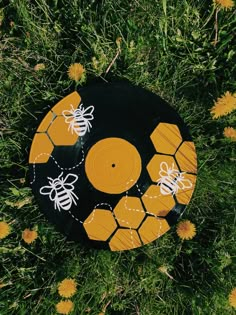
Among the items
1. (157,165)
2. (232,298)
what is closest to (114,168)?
(157,165)

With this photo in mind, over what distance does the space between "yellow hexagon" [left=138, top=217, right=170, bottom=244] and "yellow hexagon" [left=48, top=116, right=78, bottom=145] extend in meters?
0.46

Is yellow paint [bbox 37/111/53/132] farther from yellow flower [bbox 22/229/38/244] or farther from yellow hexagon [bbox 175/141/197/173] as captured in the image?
yellow hexagon [bbox 175/141/197/173]

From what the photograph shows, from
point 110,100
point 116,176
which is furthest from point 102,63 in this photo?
point 116,176

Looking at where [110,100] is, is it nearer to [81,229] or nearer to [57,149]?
[57,149]

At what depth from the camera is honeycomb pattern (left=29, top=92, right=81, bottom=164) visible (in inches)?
72.5

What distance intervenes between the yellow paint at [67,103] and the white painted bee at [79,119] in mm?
16

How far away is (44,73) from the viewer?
200 cm

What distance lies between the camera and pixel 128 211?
5.88 ft

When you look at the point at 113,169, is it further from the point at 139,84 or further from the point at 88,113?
the point at 139,84

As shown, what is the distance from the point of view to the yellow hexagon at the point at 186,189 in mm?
1810

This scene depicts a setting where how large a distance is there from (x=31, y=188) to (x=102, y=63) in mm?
638

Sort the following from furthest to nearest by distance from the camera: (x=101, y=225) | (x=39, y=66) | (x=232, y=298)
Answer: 1. (x=39, y=66)
2. (x=101, y=225)
3. (x=232, y=298)

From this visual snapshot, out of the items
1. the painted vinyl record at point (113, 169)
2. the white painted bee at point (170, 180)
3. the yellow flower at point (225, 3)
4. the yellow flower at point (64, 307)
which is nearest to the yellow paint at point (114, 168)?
the painted vinyl record at point (113, 169)

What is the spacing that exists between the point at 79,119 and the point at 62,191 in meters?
0.32
